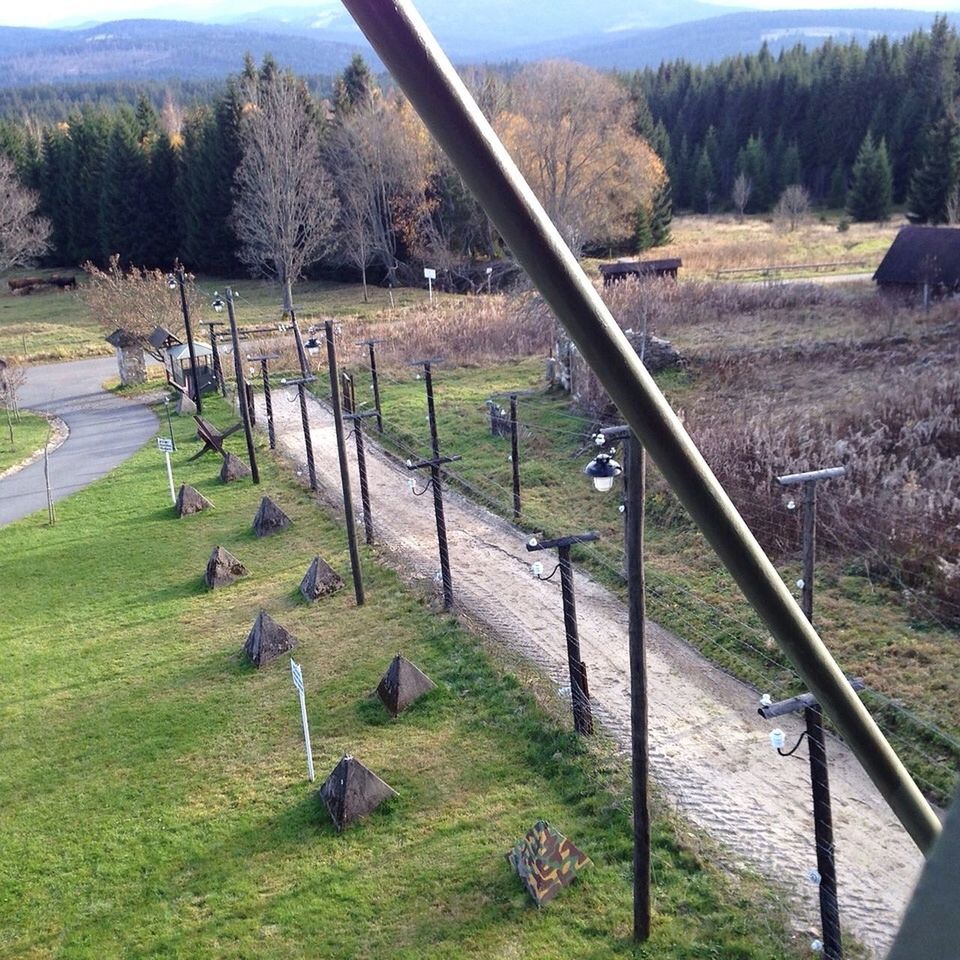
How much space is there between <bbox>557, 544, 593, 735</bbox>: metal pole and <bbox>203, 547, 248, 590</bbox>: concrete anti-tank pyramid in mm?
6034

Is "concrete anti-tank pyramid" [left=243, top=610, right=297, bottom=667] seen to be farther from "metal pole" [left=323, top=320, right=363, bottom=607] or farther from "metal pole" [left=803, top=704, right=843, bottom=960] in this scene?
"metal pole" [left=803, top=704, right=843, bottom=960]

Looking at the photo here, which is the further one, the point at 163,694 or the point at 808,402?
the point at 808,402

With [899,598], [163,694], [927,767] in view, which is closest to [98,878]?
[163,694]

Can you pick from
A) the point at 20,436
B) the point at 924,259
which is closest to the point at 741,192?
the point at 924,259

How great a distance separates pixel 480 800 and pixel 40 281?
49432mm

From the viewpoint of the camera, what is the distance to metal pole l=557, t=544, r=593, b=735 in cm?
847

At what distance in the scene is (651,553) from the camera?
477 inches

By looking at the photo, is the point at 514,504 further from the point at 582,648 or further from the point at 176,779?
the point at 176,779

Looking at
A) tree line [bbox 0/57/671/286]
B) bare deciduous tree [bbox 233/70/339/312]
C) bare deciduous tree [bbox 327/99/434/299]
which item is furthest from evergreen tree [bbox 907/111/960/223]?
bare deciduous tree [bbox 233/70/339/312]

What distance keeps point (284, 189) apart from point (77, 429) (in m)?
15.9

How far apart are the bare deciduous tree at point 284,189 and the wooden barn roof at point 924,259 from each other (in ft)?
68.3

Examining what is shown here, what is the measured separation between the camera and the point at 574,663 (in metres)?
8.77

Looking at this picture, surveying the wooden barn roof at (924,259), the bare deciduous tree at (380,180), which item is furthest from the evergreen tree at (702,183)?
the wooden barn roof at (924,259)

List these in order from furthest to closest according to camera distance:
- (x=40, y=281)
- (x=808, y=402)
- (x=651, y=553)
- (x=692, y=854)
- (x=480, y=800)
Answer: (x=40, y=281), (x=808, y=402), (x=651, y=553), (x=480, y=800), (x=692, y=854)
